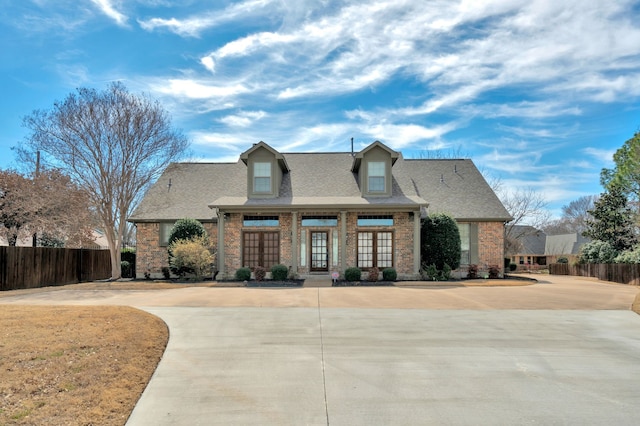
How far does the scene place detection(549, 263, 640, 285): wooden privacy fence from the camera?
2314cm

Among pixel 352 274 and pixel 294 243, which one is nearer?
pixel 352 274

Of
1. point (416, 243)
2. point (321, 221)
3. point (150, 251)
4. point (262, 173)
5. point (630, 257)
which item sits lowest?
point (630, 257)

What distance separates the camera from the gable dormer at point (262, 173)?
22891 millimetres

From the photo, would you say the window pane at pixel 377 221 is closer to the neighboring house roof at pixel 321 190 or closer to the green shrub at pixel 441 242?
the neighboring house roof at pixel 321 190

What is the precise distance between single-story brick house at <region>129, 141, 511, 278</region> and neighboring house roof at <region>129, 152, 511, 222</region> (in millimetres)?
56

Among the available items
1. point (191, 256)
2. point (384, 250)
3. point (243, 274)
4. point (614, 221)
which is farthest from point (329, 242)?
point (614, 221)

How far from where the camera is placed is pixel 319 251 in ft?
72.2

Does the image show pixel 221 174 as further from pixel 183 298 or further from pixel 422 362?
pixel 422 362

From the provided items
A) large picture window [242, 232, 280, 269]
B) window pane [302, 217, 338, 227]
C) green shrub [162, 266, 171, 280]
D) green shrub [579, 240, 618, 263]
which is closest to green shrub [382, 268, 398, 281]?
window pane [302, 217, 338, 227]

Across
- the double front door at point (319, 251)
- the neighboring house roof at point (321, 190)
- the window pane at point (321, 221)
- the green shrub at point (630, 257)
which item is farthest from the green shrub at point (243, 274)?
the green shrub at point (630, 257)

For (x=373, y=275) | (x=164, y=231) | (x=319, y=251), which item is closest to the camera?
(x=373, y=275)

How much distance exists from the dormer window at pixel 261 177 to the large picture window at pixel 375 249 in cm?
530

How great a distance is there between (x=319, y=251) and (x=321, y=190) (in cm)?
338

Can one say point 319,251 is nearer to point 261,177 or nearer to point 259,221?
point 259,221
